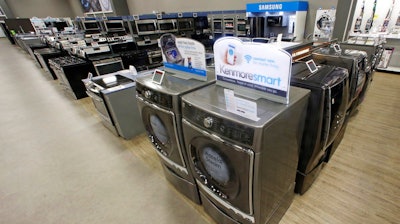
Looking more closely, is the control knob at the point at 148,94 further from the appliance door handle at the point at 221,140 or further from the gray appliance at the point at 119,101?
the gray appliance at the point at 119,101

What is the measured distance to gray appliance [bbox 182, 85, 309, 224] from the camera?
34.9 inches

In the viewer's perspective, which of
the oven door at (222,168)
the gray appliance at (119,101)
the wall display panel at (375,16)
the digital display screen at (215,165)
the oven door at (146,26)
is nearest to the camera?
the oven door at (222,168)

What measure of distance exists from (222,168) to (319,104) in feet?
2.44

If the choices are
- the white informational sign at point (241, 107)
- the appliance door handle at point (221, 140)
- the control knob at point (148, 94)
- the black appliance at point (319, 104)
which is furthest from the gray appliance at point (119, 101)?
the black appliance at point (319, 104)

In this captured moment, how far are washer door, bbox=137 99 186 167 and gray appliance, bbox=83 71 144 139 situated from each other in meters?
1.01

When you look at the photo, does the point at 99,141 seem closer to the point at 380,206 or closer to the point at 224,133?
the point at 224,133

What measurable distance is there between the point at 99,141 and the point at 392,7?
236 inches

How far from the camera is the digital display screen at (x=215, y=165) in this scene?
3.54ft

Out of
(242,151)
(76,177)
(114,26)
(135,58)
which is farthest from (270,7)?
(76,177)

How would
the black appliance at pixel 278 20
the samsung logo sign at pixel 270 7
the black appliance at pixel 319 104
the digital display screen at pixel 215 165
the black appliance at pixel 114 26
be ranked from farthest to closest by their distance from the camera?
the black appliance at pixel 114 26, the black appliance at pixel 278 20, the samsung logo sign at pixel 270 7, the black appliance at pixel 319 104, the digital display screen at pixel 215 165

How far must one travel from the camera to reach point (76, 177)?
215cm

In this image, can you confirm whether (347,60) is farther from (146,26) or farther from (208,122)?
(146,26)

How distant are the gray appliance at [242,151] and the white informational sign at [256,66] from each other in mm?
→ 79

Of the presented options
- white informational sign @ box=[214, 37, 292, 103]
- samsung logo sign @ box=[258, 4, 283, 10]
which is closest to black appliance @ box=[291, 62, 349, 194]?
white informational sign @ box=[214, 37, 292, 103]
